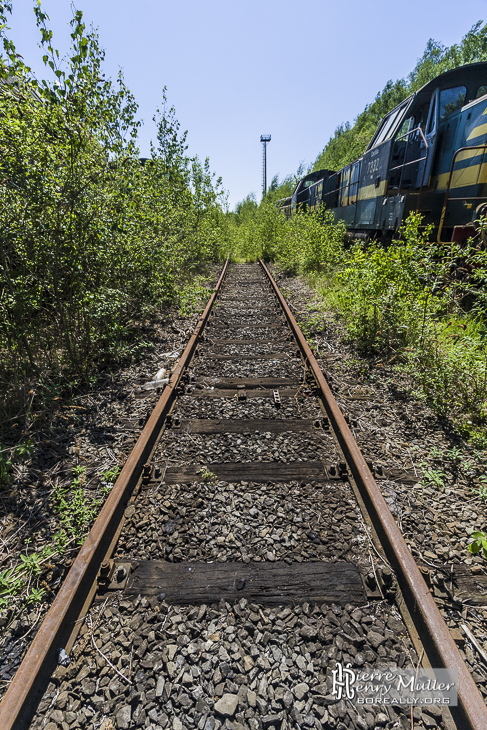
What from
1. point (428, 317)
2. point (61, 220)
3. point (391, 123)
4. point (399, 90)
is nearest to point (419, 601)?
point (428, 317)

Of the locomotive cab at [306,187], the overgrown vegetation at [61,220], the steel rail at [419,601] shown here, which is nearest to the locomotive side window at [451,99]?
the overgrown vegetation at [61,220]

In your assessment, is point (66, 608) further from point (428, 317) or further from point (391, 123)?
point (391, 123)

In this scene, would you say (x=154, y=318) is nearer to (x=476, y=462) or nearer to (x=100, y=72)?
(x=100, y=72)

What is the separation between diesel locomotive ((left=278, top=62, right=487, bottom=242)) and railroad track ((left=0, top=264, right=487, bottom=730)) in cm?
424

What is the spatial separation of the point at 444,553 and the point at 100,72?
509cm

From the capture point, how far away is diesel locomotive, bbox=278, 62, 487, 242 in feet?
16.6

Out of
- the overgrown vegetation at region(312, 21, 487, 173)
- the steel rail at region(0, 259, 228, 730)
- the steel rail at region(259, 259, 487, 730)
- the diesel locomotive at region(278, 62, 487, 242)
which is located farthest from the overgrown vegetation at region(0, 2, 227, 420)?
the overgrown vegetation at region(312, 21, 487, 173)

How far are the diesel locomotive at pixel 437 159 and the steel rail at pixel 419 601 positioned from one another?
3.91 metres

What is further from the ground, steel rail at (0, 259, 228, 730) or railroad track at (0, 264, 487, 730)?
steel rail at (0, 259, 228, 730)

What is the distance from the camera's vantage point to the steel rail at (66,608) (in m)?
1.29

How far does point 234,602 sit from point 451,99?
7966mm

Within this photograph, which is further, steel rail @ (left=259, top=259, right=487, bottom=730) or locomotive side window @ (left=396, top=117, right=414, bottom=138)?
locomotive side window @ (left=396, top=117, right=414, bottom=138)

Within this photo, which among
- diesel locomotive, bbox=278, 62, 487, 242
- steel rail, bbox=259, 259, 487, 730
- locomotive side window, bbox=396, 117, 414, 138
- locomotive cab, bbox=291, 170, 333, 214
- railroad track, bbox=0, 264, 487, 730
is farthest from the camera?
locomotive cab, bbox=291, 170, 333, 214

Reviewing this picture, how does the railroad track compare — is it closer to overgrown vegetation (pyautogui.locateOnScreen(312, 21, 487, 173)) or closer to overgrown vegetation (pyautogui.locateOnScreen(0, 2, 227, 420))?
overgrown vegetation (pyautogui.locateOnScreen(0, 2, 227, 420))
